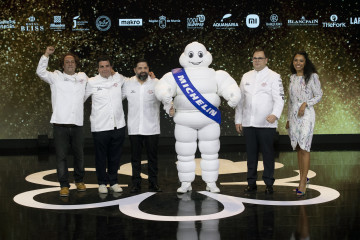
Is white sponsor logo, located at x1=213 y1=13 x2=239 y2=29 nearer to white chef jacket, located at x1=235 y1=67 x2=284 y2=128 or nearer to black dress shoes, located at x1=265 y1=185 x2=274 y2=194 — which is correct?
white chef jacket, located at x1=235 y1=67 x2=284 y2=128

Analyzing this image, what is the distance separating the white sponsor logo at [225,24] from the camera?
8484 mm

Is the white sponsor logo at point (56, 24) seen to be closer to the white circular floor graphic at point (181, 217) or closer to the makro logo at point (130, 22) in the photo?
the makro logo at point (130, 22)

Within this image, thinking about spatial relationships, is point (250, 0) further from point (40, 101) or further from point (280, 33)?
point (40, 101)

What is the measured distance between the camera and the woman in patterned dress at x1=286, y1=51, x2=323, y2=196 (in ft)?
14.9

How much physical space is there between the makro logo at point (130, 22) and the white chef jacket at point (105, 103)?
386 cm

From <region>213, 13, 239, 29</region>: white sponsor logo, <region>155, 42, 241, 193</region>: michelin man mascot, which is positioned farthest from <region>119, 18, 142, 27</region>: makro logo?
<region>155, 42, 241, 193</region>: michelin man mascot

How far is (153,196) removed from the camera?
15.1ft

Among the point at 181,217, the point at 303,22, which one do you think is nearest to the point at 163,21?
the point at 303,22

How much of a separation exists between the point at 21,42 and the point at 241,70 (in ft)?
13.3

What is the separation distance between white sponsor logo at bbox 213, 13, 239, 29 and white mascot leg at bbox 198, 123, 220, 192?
419cm

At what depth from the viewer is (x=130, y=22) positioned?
8.44 meters

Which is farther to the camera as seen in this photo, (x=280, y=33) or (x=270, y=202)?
(x=280, y=33)

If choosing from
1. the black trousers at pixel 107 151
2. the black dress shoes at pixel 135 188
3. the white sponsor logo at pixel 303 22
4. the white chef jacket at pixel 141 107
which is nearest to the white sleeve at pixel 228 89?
the white chef jacket at pixel 141 107

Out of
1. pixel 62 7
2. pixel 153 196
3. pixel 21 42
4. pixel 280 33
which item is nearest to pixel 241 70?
pixel 280 33
